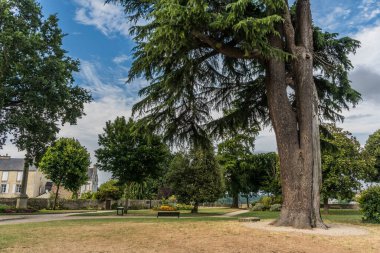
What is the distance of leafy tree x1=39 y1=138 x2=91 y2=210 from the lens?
3050 cm

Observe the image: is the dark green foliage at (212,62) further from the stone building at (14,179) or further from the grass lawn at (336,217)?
the stone building at (14,179)

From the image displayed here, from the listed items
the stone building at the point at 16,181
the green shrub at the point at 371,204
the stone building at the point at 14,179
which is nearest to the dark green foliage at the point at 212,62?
the green shrub at the point at 371,204

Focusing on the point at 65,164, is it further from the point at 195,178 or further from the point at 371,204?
the point at 371,204

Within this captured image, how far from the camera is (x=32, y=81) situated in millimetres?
19078

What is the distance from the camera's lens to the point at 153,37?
908 cm

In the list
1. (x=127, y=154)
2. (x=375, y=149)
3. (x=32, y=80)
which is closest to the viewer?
(x=32, y=80)

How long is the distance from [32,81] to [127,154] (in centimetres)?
767

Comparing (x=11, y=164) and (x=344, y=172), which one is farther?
(x=11, y=164)

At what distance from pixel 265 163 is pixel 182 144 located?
91.9 ft

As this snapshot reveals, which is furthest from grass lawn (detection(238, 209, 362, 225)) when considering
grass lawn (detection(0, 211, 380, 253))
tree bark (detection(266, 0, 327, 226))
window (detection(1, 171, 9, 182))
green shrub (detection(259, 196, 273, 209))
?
window (detection(1, 171, 9, 182))

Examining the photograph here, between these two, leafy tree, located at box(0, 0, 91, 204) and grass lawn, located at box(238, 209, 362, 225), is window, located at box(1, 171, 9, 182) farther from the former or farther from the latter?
grass lawn, located at box(238, 209, 362, 225)

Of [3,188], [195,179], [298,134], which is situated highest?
[298,134]

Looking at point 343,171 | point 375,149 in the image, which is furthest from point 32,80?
point 375,149

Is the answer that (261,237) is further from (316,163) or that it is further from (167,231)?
(316,163)
